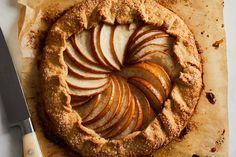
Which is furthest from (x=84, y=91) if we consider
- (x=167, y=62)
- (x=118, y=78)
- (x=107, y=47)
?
(x=167, y=62)

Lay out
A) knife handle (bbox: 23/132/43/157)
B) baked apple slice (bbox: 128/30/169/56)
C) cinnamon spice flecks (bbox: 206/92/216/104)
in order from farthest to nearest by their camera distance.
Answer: cinnamon spice flecks (bbox: 206/92/216/104), baked apple slice (bbox: 128/30/169/56), knife handle (bbox: 23/132/43/157)

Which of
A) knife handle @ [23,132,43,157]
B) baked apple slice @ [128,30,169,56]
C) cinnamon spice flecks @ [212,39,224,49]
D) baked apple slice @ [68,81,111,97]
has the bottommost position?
knife handle @ [23,132,43,157]

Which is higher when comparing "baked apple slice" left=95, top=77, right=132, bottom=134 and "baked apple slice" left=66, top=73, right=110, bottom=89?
"baked apple slice" left=66, top=73, right=110, bottom=89

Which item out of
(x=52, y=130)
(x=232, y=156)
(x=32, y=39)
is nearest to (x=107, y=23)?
(x=32, y=39)

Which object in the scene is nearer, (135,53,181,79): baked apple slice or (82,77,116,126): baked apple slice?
(82,77,116,126): baked apple slice

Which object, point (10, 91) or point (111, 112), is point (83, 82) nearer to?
point (111, 112)

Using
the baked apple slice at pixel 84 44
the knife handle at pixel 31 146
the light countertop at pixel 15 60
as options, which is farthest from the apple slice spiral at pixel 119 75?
the light countertop at pixel 15 60

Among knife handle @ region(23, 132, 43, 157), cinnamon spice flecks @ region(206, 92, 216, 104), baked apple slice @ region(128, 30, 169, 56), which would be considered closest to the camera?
knife handle @ region(23, 132, 43, 157)

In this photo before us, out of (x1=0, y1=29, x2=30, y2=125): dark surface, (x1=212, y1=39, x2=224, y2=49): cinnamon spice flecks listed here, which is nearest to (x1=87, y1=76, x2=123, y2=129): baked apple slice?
(x1=0, y1=29, x2=30, y2=125): dark surface

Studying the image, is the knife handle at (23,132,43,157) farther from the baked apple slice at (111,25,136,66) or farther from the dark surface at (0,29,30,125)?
the baked apple slice at (111,25,136,66)
